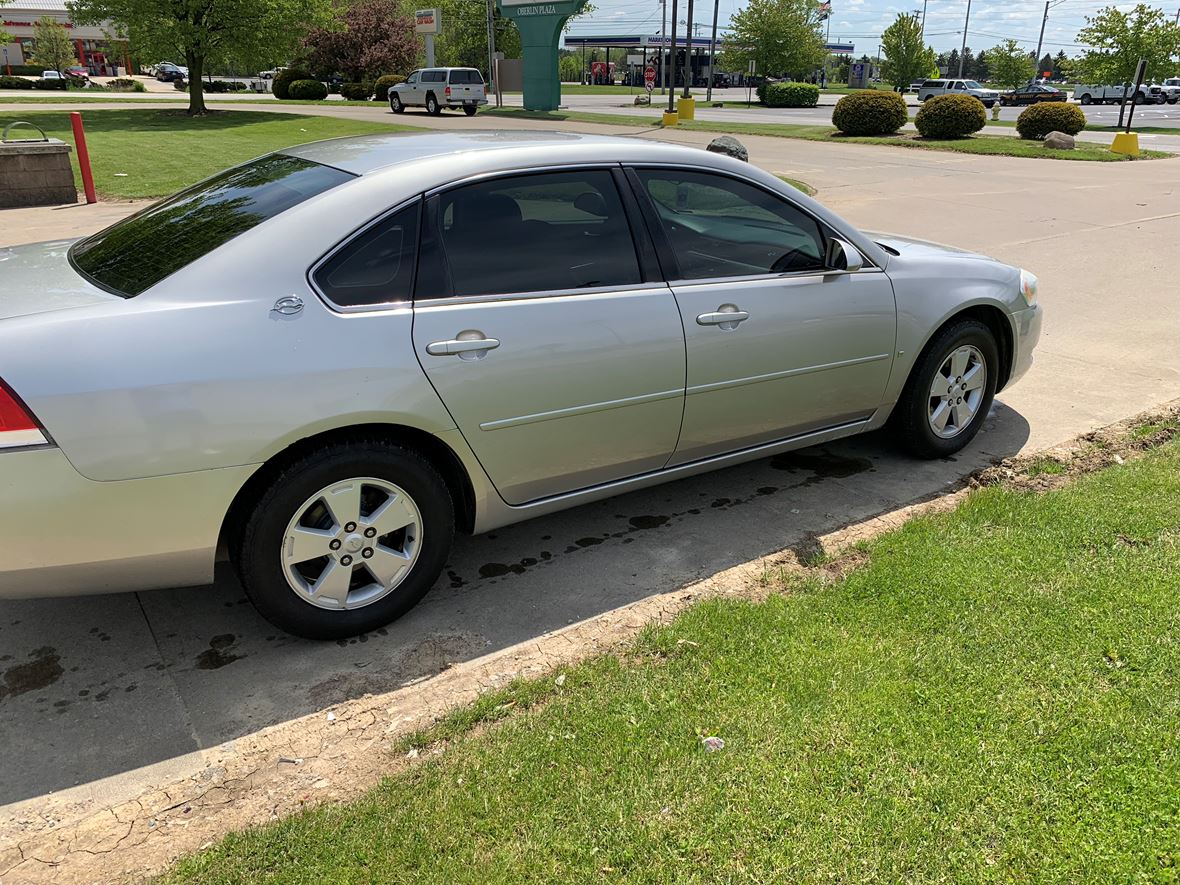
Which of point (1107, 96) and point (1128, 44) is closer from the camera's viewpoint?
point (1128, 44)

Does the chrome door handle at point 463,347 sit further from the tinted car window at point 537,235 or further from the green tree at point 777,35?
the green tree at point 777,35

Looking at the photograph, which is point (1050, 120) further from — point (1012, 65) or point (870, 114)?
point (1012, 65)

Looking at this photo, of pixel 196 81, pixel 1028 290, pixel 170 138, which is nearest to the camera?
pixel 1028 290

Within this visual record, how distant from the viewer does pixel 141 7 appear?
28.3m

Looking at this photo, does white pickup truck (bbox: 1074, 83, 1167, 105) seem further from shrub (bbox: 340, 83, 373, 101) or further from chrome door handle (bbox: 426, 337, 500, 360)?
chrome door handle (bbox: 426, 337, 500, 360)

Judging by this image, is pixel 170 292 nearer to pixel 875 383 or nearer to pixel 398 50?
pixel 875 383

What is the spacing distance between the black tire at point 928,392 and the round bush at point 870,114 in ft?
82.2

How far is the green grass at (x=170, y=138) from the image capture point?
53.2 ft

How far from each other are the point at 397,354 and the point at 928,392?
2846mm

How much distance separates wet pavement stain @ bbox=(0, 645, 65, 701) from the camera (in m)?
3.09

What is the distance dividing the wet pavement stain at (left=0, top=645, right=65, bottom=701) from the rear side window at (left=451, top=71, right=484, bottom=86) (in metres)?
36.4

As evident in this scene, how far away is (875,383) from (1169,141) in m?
30.8

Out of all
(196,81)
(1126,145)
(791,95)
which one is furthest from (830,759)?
(791,95)

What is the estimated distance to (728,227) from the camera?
4.23m
